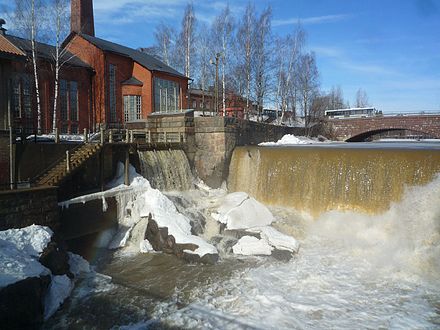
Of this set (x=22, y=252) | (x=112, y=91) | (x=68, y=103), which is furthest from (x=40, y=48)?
(x=22, y=252)

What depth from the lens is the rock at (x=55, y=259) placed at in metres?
8.99

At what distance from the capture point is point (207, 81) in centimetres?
4516

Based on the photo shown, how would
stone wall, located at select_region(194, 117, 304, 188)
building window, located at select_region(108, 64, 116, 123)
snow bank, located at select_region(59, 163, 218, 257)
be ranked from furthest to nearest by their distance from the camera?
1. building window, located at select_region(108, 64, 116, 123)
2. stone wall, located at select_region(194, 117, 304, 188)
3. snow bank, located at select_region(59, 163, 218, 257)

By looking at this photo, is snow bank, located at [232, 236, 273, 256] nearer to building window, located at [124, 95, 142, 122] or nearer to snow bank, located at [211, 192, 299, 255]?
snow bank, located at [211, 192, 299, 255]

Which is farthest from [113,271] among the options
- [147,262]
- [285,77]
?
[285,77]

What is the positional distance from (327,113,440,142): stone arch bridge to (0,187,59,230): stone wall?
Answer: 33869 millimetres

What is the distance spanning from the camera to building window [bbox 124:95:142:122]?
1225 inches

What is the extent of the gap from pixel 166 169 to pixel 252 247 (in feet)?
21.5

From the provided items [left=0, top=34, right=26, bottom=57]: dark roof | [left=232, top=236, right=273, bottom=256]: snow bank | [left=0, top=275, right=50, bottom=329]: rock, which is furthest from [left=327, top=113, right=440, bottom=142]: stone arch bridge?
[left=0, top=275, right=50, bottom=329]: rock

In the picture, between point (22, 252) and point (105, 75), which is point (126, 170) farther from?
point (105, 75)

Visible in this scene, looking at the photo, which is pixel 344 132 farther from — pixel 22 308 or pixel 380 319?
pixel 22 308

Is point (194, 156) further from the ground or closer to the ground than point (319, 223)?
further from the ground

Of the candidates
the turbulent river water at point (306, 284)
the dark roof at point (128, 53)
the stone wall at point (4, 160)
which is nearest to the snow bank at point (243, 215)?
the turbulent river water at point (306, 284)

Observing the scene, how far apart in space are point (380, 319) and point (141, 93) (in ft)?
90.5
